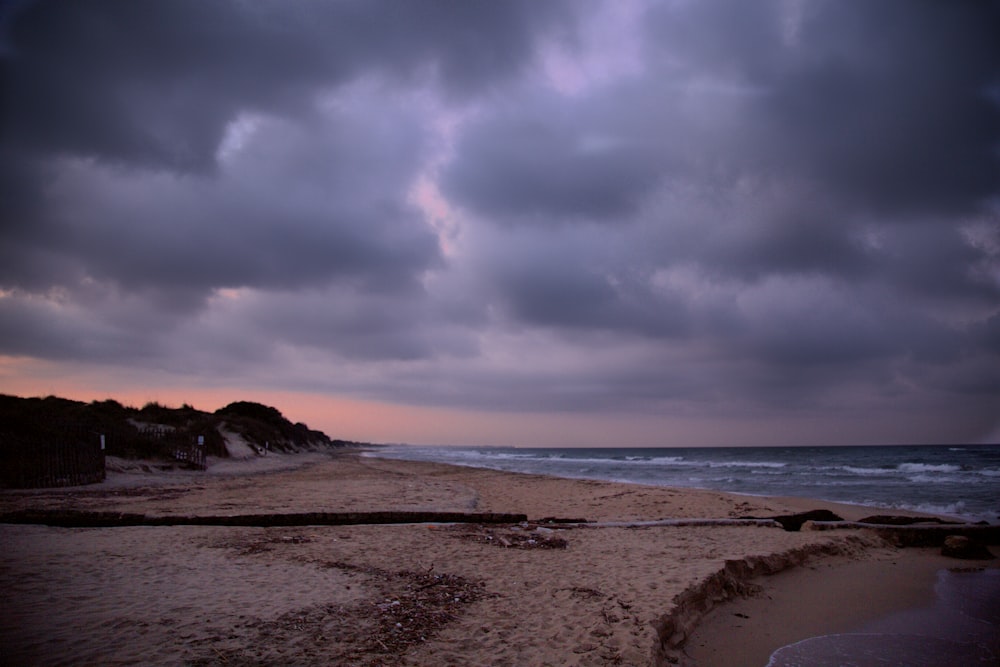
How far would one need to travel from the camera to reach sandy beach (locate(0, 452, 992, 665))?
4547 mm

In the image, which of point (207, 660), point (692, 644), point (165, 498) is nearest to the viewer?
point (207, 660)

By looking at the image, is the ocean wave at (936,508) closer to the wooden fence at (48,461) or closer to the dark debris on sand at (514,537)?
the dark debris on sand at (514,537)

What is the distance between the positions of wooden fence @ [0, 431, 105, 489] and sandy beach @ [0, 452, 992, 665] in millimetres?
3997

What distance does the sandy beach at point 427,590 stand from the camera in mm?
4547

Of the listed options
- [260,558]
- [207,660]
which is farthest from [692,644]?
[260,558]

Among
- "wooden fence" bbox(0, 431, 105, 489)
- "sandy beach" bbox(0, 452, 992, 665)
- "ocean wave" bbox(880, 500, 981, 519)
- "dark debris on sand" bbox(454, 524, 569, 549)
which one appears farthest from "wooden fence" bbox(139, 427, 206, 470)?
"ocean wave" bbox(880, 500, 981, 519)

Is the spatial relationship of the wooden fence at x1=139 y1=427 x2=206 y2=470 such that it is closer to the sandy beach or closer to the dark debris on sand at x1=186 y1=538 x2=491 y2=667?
the sandy beach

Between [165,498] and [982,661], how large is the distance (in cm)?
1649

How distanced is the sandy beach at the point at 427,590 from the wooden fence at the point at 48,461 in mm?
3997

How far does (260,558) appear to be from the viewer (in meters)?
7.44

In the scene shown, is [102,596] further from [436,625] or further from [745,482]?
[745,482]

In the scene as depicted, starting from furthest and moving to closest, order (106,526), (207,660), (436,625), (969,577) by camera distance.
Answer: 1. (106,526)
2. (969,577)
3. (436,625)
4. (207,660)

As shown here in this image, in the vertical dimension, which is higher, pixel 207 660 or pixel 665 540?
pixel 207 660

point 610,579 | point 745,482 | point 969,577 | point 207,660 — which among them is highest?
point 207,660
